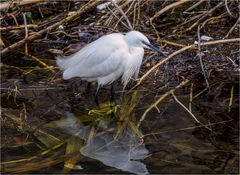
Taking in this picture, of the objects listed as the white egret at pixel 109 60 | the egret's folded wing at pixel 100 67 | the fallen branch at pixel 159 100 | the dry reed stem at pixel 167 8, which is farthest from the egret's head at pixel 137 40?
the dry reed stem at pixel 167 8

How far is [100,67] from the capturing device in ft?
14.3

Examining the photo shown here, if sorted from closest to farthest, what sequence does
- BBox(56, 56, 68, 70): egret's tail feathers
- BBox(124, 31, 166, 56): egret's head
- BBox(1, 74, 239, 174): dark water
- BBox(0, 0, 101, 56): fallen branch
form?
BBox(1, 74, 239, 174): dark water → BBox(124, 31, 166, 56): egret's head → BBox(56, 56, 68, 70): egret's tail feathers → BBox(0, 0, 101, 56): fallen branch

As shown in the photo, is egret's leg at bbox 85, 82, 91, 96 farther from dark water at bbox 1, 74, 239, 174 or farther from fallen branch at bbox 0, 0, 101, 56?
fallen branch at bbox 0, 0, 101, 56

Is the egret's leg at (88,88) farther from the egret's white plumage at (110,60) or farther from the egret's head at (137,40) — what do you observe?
the egret's head at (137,40)

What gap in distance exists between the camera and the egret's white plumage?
14.0ft

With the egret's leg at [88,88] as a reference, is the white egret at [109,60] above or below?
above

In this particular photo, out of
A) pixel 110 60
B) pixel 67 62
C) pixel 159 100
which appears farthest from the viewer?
pixel 67 62

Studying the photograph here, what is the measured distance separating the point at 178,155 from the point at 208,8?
277cm

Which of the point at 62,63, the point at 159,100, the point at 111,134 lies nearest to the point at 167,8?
the point at 62,63

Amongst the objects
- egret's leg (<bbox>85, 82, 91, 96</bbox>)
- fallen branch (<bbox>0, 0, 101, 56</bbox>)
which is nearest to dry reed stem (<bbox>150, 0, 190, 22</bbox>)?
fallen branch (<bbox>0, 0, 101, 56</bbox>)

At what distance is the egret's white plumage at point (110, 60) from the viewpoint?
4258mm

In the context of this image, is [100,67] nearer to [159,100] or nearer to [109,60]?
[109,60]

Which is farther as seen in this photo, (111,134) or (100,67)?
(100,67)

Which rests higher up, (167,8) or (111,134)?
(167,8)
